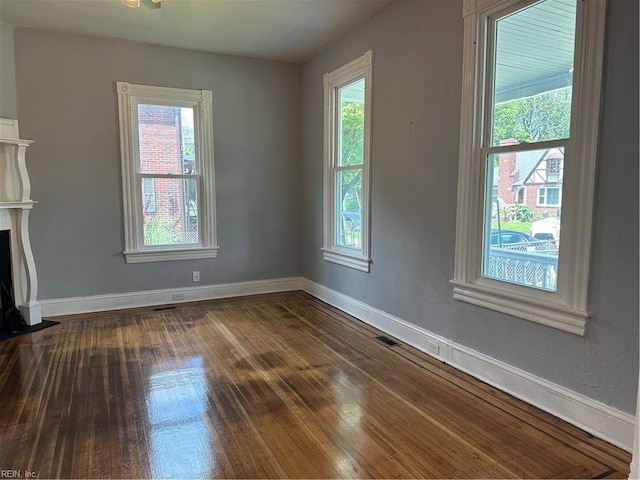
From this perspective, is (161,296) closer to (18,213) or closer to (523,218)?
(18,213)

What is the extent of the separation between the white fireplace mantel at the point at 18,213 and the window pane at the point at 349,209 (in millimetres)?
2968

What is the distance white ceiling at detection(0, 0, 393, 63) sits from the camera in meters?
3.50

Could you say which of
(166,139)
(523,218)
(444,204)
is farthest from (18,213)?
(523,218)

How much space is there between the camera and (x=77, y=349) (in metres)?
3.37

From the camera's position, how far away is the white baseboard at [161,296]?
14.2 ft

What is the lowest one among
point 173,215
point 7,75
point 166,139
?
point 173,215

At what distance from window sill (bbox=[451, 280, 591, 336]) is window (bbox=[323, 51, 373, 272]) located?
49.7 inches

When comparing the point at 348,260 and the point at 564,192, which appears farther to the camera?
the point at 348,260

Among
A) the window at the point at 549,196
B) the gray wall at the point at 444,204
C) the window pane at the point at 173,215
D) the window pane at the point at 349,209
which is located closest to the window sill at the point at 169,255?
the window pane at the point at 173,215

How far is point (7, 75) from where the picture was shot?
12.7 feet

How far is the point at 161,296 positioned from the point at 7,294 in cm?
141

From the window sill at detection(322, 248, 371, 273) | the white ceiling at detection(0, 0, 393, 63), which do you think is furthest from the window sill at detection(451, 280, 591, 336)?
the white ceiling at detection(0, 0, 393, 63)

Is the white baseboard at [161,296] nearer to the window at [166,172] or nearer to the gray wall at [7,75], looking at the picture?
the window at [166,172]

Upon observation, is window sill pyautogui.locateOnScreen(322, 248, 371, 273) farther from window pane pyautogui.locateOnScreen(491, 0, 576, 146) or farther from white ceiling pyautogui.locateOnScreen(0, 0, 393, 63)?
white ceiling pyautogui.locateOnScreen(0, 0, 393, 63)
